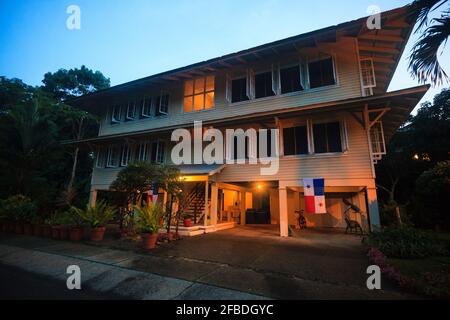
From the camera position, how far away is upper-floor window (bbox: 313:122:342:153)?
9.20m

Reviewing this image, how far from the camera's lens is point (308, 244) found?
25.4ft

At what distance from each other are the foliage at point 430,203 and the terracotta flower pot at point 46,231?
15.8m

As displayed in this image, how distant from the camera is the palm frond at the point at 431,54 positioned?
4.78 meters

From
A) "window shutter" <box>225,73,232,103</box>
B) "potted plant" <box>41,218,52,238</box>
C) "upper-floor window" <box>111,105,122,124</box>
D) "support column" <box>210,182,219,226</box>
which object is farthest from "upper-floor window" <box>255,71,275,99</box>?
"potted plant" <box>41,218,52,238</box>

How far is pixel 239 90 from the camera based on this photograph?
38.1 ft

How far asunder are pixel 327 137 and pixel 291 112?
2061 mm

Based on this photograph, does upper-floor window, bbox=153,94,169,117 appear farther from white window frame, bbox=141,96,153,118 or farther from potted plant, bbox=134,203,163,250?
potted plant, bbox=134,203,163,250

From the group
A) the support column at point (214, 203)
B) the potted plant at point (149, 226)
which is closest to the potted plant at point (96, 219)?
the potted plant at point (149, 226)

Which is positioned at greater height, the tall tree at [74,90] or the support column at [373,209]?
the tall tree at [74,90]

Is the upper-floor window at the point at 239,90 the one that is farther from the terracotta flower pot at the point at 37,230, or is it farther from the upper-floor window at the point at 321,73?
the terracotta flower pot at the point at 37,230

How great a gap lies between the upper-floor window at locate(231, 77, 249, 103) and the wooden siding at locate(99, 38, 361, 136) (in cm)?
41

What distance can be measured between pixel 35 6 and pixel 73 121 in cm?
1198

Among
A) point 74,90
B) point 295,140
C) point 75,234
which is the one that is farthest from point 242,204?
point 74,90

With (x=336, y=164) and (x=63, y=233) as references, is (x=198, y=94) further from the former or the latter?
(x=63, y=233)
